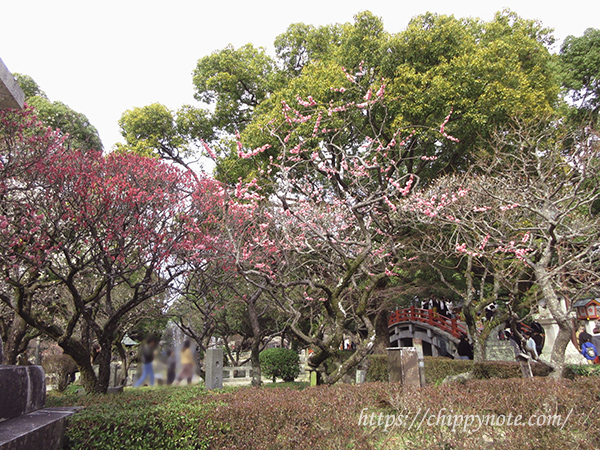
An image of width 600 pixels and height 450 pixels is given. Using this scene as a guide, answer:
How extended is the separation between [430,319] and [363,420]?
56.8 feet

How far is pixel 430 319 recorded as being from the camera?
19906mm

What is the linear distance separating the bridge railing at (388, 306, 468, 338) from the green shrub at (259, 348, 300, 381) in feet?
27.4

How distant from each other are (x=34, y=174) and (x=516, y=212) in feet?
37.2

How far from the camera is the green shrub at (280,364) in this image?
1505 cm

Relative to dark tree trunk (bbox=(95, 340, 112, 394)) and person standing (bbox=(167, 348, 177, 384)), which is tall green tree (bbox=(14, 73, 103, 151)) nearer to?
dark tree trunk (bbox=(95, 340, 112, 394))

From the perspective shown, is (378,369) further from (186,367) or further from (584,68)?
(584,68)

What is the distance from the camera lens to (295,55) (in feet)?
52.5

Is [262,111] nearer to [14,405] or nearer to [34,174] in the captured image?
[34,174]

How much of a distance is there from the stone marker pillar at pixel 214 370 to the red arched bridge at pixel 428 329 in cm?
1409

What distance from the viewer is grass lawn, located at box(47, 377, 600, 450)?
11.3 ft

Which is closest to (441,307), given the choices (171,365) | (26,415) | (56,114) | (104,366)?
(171,365)

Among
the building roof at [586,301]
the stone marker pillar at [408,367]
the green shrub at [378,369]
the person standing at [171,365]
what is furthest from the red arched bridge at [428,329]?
the person standing at [171,365]

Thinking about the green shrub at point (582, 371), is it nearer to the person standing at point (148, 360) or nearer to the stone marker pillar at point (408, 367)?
the stone marker pillar at point (408, 367)

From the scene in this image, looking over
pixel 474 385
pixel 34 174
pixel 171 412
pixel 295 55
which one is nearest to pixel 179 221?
pixel 34 174
